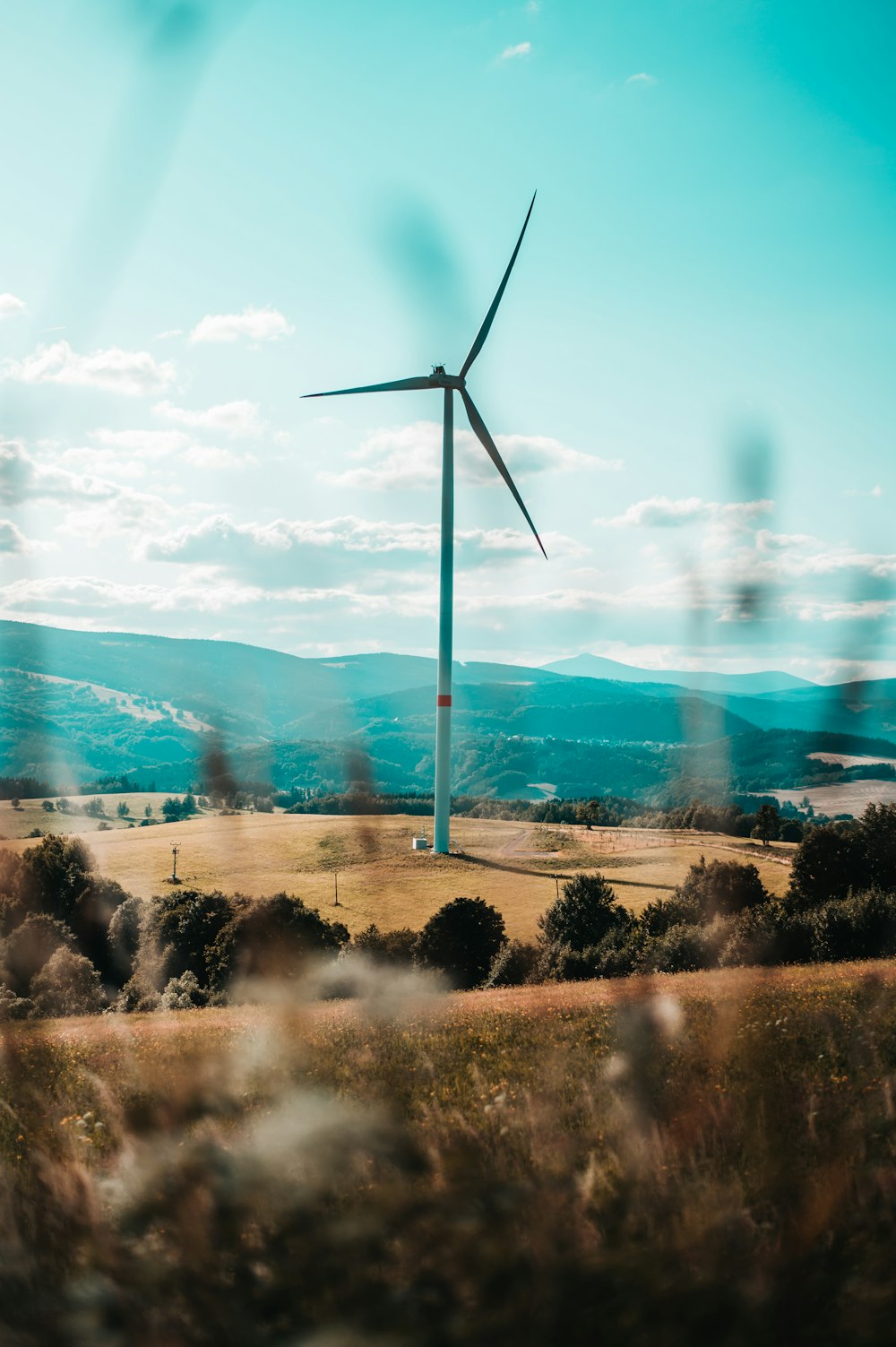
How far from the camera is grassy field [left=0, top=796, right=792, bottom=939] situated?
9425 centimetres

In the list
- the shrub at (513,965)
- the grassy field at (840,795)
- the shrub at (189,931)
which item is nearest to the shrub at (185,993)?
the shrub at (189,931)

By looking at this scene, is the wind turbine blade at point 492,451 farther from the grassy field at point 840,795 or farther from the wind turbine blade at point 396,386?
the grassy field at point 840,795

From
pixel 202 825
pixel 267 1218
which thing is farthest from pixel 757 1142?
pixel 202 825

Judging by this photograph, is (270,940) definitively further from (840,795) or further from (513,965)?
(840,795)

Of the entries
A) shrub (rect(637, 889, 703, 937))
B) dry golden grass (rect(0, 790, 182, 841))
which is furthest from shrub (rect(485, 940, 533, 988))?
dry golden grass (rect(0, 790, 182, 841))

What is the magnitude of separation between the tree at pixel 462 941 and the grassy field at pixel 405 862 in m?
7.33

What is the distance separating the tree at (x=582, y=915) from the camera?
270 feet

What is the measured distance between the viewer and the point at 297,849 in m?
121

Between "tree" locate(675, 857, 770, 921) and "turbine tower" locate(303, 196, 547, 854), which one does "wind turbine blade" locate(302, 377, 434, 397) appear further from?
"tree" locate(675, 857, 770, 921)

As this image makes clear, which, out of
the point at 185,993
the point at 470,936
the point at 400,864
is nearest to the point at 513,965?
the point at 470,936

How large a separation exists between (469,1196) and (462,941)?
7114 centimetres

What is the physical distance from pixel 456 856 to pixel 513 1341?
331 ft

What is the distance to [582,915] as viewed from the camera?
8512cm

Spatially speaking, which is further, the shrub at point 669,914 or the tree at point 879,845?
the shrub at point 669,914
